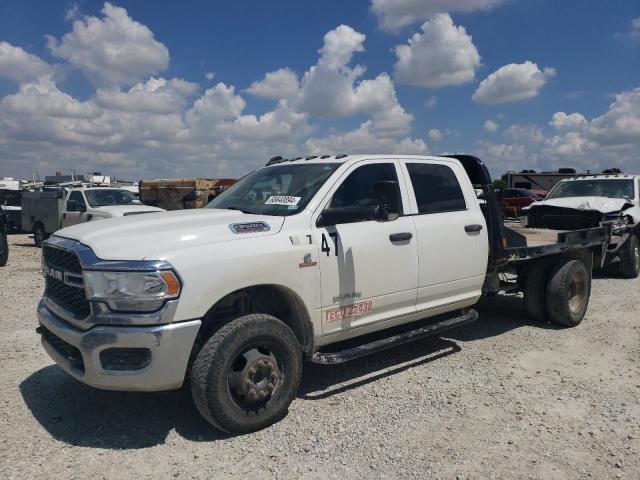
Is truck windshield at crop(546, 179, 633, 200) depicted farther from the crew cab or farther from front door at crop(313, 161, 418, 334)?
the crew cab

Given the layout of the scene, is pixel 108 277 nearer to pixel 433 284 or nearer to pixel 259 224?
pixel 259 224

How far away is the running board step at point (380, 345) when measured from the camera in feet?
13.5

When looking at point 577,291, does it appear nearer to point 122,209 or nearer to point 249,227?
point 249,227

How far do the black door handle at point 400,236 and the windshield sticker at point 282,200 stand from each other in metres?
0.89

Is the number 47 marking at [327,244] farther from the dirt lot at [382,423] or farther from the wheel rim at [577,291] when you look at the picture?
the wheel rim at [577,291]

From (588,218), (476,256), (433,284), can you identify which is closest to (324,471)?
(433,284)

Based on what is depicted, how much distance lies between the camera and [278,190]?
180 inches

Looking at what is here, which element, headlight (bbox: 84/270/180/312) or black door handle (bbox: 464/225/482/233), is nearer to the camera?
headlight (bbox: 84/270/180/312)

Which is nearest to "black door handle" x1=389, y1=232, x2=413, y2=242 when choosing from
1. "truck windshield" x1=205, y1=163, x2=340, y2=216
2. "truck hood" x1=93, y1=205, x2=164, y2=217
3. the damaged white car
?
"truck windshield" x1=205, y1=163, x2=340, y2=216

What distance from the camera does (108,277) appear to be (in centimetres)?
329

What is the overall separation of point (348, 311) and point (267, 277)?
2.88 ft

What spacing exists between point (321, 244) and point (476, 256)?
80.2 inches

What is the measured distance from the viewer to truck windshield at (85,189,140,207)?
1395 cm

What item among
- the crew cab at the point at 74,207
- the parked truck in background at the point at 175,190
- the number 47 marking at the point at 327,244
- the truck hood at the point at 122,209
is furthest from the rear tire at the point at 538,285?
the parked truck in background at the point at 175,190
